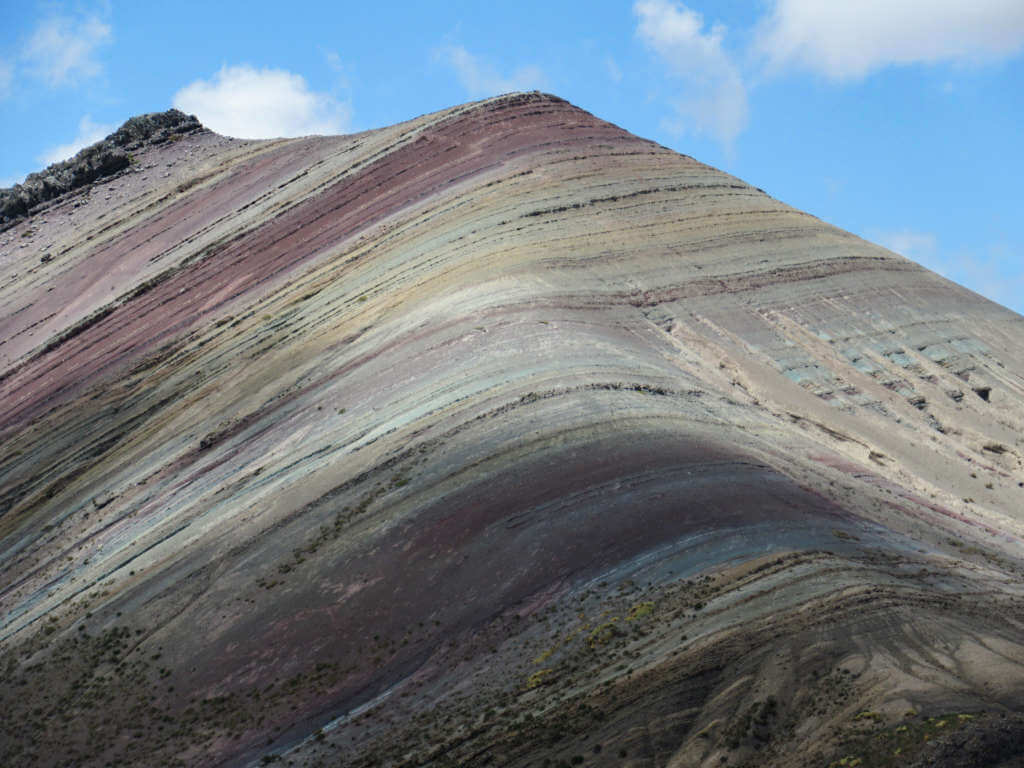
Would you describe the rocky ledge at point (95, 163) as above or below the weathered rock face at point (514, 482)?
above

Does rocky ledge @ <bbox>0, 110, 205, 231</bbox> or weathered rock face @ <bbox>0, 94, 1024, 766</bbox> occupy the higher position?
rocky ledge @ <bbox>0, 110, 205, 231</bbox>

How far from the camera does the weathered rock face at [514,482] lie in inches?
776

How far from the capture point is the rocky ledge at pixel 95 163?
80562 millimetres

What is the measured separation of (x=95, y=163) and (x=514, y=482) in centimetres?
6356

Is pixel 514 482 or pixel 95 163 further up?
pixel 95 163

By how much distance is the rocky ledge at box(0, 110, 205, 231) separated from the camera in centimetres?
8056

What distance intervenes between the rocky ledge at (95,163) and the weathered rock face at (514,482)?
24131 mm

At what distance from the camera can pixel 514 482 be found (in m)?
27.4

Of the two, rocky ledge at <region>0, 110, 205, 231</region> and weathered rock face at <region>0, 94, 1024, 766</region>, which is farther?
rocky ledge at <region>0, 110, 205, 231</region>

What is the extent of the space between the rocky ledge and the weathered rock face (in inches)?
950

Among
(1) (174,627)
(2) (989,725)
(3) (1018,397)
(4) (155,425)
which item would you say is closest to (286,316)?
(4) (155,425)

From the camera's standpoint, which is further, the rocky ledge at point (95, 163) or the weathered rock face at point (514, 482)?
the rocky ledge at point (95, 163)

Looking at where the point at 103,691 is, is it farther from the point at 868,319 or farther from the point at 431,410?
the point at 868,319

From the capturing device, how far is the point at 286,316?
46.2 m
